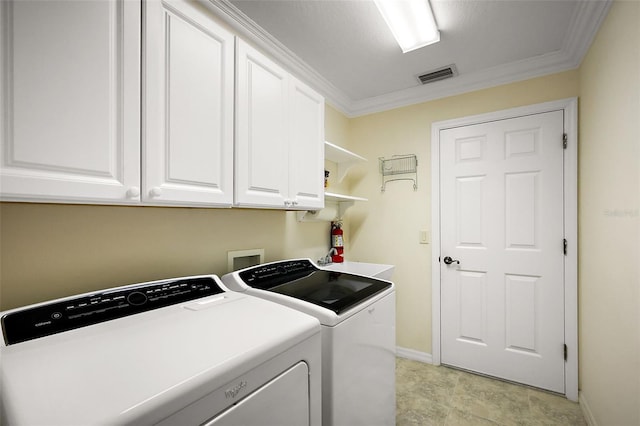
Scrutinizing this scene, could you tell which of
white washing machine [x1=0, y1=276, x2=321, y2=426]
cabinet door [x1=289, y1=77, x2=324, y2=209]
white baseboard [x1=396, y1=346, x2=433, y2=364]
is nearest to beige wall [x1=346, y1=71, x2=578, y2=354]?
white baseboard [x1=396, y1=346, x2=433, y2=364]

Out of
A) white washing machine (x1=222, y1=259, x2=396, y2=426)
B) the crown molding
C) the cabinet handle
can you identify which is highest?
the crown molding

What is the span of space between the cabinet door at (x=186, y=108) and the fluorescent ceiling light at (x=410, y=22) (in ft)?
3.18

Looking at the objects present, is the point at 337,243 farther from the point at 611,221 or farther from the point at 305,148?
the point at 611,221

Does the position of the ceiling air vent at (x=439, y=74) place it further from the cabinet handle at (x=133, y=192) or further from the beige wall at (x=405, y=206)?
the cabinet handle at (x=133, y=192)

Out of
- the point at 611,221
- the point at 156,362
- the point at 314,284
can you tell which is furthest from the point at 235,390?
the point at 611,221

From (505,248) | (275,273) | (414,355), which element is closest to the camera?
(275,273)

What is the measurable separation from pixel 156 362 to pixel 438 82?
9.06 feet

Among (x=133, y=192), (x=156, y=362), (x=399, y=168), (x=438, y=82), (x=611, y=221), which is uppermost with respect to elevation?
(x=438, y=82)

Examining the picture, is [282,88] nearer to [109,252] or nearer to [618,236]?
[109,252]

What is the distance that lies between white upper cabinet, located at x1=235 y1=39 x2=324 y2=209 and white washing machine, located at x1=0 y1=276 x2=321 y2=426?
0.57 meters

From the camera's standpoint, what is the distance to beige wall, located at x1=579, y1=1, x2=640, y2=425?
4.04 feet

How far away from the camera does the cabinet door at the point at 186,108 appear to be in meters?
1.00

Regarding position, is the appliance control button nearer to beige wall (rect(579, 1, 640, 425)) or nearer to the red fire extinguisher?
the red fire extinguisher

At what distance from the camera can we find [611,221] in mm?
1479
